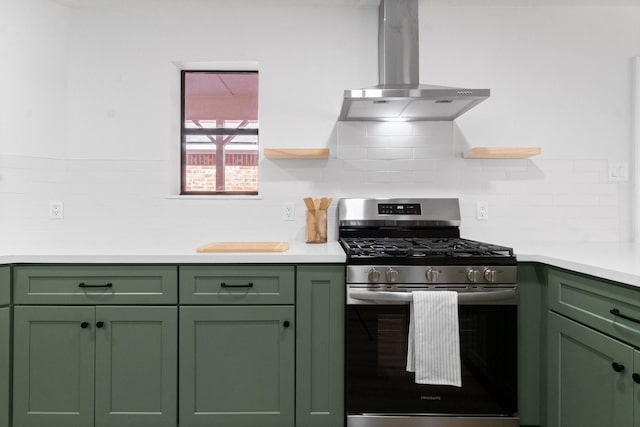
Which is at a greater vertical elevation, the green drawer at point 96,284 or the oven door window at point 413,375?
the green drawer at point 96,284

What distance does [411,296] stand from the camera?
1743 millimetres

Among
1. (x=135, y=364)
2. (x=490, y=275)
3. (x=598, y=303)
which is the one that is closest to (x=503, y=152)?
(x=490, y=275)

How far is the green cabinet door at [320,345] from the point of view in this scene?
5.96 feet

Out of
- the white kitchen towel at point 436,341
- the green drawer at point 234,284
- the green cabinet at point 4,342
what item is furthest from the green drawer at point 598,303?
the green cabinet at point 4,342

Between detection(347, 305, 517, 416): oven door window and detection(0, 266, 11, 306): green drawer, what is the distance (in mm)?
1558

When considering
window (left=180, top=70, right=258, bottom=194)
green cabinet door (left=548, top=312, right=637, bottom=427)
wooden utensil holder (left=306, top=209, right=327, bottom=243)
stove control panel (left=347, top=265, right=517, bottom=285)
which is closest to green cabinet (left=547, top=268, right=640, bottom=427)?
green cabinet door (left=548, top=312, right=637, bottom=427)

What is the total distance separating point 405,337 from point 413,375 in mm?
189

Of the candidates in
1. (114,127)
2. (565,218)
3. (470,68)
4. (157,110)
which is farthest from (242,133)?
(565,218)

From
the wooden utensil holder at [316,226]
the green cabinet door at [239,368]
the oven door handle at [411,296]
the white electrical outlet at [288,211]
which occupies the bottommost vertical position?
the green cabinet door at [239,368]

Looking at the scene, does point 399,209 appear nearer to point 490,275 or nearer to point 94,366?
point 490,275

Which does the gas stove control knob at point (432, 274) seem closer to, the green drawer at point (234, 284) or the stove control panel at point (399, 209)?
the green drawer at point (234, 284)

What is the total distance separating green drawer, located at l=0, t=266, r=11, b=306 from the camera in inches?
69.7

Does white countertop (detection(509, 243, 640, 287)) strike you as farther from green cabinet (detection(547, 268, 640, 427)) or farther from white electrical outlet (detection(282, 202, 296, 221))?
white electrical outlet (detection(282, 202, 296, 221))

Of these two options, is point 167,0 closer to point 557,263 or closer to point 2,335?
point 2,335
